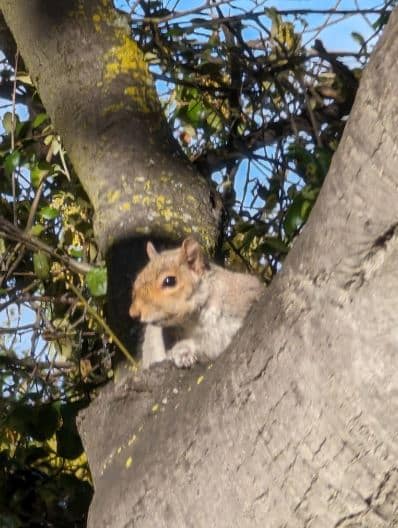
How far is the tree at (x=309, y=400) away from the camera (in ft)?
3.64

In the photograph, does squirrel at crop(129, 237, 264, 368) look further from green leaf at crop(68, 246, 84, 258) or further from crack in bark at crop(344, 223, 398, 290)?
crack in bark at crop(344, 223, 398, 290)

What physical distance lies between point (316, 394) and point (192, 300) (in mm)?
1179

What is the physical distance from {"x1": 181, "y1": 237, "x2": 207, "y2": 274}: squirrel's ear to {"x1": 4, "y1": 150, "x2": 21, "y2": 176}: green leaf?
0.73 meters

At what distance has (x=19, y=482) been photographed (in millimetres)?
2916

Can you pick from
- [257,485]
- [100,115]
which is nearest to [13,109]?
[100,115]

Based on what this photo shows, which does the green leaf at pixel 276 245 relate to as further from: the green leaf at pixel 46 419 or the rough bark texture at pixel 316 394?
the rough bark texture at pixel 316 394

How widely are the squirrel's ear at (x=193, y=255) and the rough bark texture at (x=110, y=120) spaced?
0.07m

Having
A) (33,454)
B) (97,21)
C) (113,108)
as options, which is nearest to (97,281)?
(113,108)

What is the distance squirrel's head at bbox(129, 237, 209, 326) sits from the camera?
2.13 metres

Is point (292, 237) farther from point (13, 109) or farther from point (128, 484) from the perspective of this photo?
point (128, 484)

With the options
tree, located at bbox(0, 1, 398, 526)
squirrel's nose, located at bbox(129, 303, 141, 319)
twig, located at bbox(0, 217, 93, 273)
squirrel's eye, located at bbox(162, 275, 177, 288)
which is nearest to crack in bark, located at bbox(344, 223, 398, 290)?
tree, located at bbox(0, 1, 398, 526)

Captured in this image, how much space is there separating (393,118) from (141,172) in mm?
1309

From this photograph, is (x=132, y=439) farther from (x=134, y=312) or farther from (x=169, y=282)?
(x=169, y=282)

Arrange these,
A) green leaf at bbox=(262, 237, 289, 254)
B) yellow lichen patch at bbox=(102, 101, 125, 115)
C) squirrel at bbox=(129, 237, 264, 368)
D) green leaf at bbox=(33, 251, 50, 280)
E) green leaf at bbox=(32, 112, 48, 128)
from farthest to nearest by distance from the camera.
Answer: green leaf at bbox=(32, 112, 48, 128), green leaf at bbox=(33, 251, 50, 280), green leaf at bbox=(262, 237, 289, 254), yellow lichen patch at bbox=(102, 101, 125, 115), squirrel at bbox=(129, 237, 264, 368)
